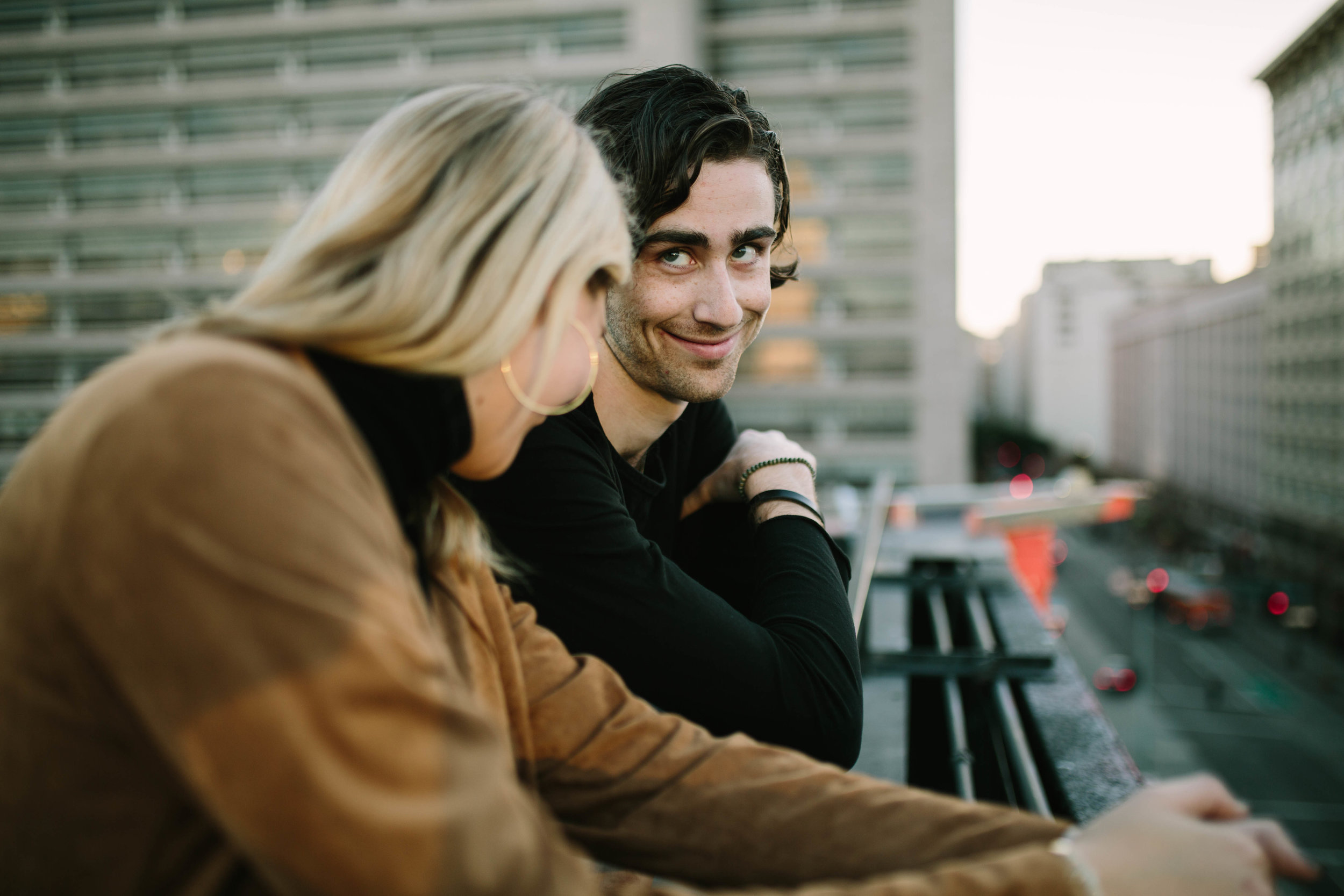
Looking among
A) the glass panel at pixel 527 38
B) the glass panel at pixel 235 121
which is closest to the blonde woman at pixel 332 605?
the glass panel at pixel 527 38

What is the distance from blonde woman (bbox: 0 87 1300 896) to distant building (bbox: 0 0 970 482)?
3220cm

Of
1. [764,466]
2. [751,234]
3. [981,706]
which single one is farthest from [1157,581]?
[751,234]

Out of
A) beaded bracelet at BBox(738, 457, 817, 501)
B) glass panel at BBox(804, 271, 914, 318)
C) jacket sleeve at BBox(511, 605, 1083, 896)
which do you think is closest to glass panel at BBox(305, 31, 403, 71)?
glass panel at BBox(804, 271, 914, 318)

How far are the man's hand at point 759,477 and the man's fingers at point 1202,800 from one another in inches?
32.4

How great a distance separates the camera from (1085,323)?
298 feet

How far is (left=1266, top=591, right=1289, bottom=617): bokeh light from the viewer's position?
114ft

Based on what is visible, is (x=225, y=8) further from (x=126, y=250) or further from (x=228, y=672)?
(x=228, y=672)

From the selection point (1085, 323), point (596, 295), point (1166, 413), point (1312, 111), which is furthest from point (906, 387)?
point (1085, 323)

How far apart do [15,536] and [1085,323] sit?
10387 centimetres

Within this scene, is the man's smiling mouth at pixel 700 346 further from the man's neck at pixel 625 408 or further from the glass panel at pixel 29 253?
the glass panel at pixel 29 253

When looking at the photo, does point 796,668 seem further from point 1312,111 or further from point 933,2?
point 1312,111

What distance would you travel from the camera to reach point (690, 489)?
82.7 inches

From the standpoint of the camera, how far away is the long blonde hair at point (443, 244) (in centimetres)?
85

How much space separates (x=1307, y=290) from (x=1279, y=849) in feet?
176
